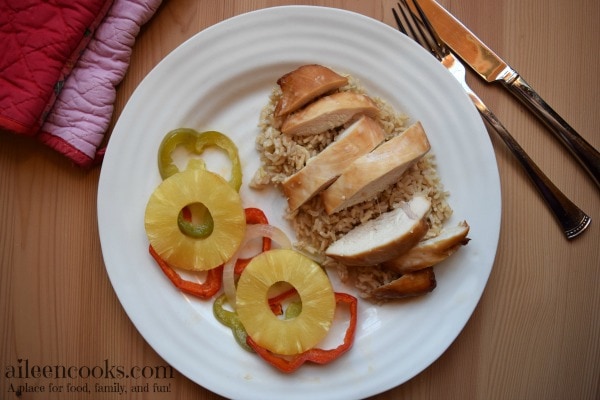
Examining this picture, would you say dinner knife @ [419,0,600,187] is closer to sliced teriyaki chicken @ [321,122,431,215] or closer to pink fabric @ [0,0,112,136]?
sliced teriyaki chicken @ [321,122,431,215]

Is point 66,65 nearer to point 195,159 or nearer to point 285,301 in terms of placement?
point 195,159

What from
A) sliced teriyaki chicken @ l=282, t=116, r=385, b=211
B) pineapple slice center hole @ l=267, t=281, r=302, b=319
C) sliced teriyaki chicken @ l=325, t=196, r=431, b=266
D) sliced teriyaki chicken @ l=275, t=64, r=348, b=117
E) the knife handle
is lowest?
pineapple slice center hole @ l=267, t=281, r=302, b=319

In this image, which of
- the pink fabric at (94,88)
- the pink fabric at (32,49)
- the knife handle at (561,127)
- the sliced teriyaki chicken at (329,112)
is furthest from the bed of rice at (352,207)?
the pink fabric at (32,49)

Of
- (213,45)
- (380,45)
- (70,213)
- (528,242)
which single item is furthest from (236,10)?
(528,242)

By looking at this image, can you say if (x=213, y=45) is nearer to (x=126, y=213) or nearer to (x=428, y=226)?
(x=126, y=213)

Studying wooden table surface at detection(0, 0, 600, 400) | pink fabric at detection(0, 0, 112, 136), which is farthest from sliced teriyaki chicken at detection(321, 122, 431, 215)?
pink fabric at detection(0, 0, 112, 136)

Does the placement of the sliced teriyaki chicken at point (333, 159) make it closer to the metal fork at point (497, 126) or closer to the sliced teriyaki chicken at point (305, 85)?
the sliced teriyaki chicken at point (305, 85)

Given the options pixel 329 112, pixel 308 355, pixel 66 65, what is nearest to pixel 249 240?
pixel 308 355
